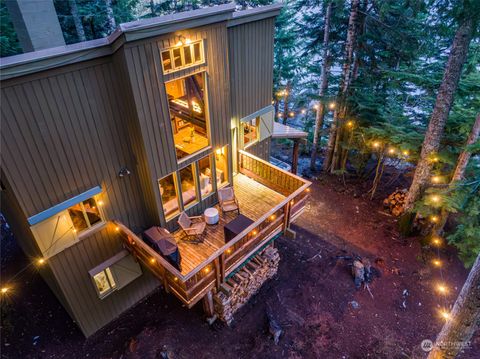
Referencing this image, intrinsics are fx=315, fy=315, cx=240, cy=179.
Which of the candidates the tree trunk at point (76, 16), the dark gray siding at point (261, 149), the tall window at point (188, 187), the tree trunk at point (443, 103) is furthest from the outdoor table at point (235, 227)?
the tree trunk at point (76, 16)

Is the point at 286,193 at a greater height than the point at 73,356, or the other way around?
the point at 286,193

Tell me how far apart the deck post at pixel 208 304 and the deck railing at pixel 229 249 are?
120 cm

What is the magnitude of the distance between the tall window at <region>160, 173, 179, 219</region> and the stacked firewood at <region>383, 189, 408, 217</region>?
1109 centimetres

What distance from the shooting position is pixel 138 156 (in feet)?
29.6

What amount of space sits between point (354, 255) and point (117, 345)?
9.72 metres

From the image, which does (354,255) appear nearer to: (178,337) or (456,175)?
(456,175)

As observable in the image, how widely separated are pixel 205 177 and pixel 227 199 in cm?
112

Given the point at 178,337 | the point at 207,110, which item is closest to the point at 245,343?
the point at 178,337

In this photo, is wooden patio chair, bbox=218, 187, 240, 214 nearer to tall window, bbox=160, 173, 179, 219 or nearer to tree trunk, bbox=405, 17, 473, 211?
tall window, bbox=160, 173, 179, 219

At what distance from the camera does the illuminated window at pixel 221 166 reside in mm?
11261

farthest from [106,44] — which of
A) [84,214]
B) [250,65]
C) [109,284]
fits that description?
[109,284]

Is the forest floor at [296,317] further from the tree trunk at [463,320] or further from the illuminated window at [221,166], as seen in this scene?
the illuminated window at [221,166]

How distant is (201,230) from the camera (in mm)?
10164

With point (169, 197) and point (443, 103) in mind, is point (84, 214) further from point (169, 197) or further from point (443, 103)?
point (443, 103)
